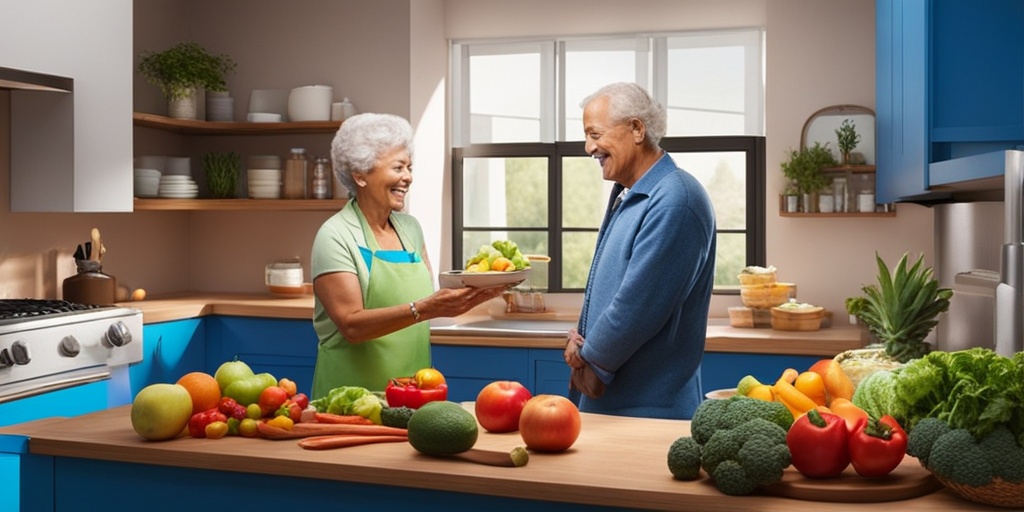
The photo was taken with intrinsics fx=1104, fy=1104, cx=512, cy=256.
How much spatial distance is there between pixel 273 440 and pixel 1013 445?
4.42 ft

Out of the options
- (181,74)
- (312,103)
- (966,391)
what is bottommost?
(966,391)

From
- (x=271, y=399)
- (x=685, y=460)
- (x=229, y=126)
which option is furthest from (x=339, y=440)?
(x=229, y=126)

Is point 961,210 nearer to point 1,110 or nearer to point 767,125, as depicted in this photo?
point 767,125

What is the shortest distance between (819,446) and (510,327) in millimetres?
3128

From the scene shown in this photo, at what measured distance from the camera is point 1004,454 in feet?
5.48

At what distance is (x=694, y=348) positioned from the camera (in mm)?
2787

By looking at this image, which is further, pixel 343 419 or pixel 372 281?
pixel 372 281

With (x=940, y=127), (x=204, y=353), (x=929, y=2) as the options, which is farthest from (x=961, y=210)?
(x=204, y=353)

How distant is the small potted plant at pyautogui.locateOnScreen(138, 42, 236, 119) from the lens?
5.17 m

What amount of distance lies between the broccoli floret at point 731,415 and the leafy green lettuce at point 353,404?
2.32 ft

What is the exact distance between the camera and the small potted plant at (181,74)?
517 centimetres

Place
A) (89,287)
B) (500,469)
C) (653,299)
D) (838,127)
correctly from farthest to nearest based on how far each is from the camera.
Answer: (838,127)
(89,287)
(653,299)
(500,469)

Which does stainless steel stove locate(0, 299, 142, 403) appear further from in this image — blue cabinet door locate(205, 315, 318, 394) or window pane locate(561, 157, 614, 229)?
window pane locate(561, 157, 614, 229)

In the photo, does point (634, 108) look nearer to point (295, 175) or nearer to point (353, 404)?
point (353, 404)
